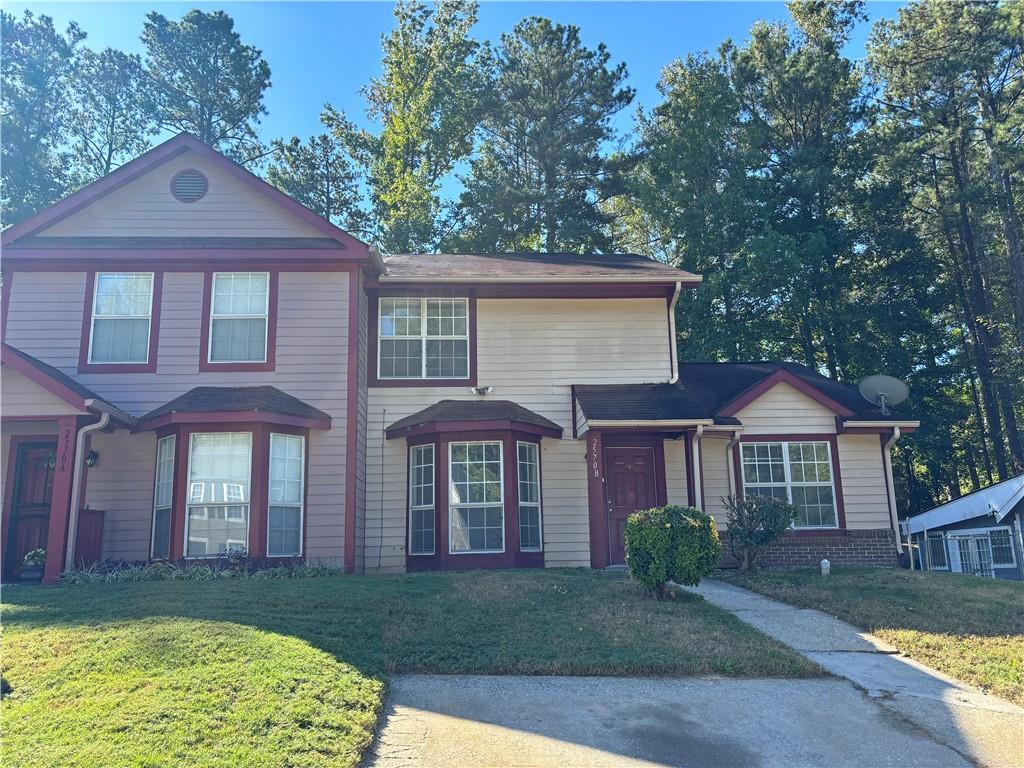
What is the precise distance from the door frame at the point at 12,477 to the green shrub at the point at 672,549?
27.7 ft

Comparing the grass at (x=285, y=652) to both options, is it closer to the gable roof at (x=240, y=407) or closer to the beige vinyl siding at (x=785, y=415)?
the gable roof at (x=240, y=407)

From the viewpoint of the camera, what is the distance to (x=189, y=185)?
43.2ft

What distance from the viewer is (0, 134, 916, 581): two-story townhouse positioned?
37.4ft

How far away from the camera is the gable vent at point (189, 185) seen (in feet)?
43.0

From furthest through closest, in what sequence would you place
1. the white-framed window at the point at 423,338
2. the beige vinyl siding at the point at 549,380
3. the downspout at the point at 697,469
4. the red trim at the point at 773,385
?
the white-framed window at the point at 423,338 < the red trim at the point at 773,385 < the beige vinyl siding at the point at 549,380 < the downspout at the point at 697,469

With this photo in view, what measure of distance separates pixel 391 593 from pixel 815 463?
8.45 meters

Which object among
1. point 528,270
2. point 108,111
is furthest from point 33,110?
point 528,270

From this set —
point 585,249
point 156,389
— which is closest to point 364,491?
point 156,389

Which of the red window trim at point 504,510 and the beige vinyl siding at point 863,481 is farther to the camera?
the beige vinyl siding at point 863,481

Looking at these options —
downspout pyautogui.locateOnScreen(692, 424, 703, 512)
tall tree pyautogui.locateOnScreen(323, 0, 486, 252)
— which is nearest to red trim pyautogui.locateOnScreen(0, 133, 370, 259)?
downspout pyautogui.locateOnScreen(692, 424, 703, 512)

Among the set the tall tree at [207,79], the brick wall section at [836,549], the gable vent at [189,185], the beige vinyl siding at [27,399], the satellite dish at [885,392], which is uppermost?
the tall tree at [207,79]

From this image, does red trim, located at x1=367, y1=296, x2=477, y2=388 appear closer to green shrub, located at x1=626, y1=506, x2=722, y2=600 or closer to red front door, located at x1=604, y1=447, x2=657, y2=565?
red front door, located at x1=604, y1=447, x2=657, y2=565

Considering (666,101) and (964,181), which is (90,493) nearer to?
(666,101)

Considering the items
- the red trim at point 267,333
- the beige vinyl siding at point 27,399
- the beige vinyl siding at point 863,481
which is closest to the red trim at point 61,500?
the beige vinyl siding at point 27,399
